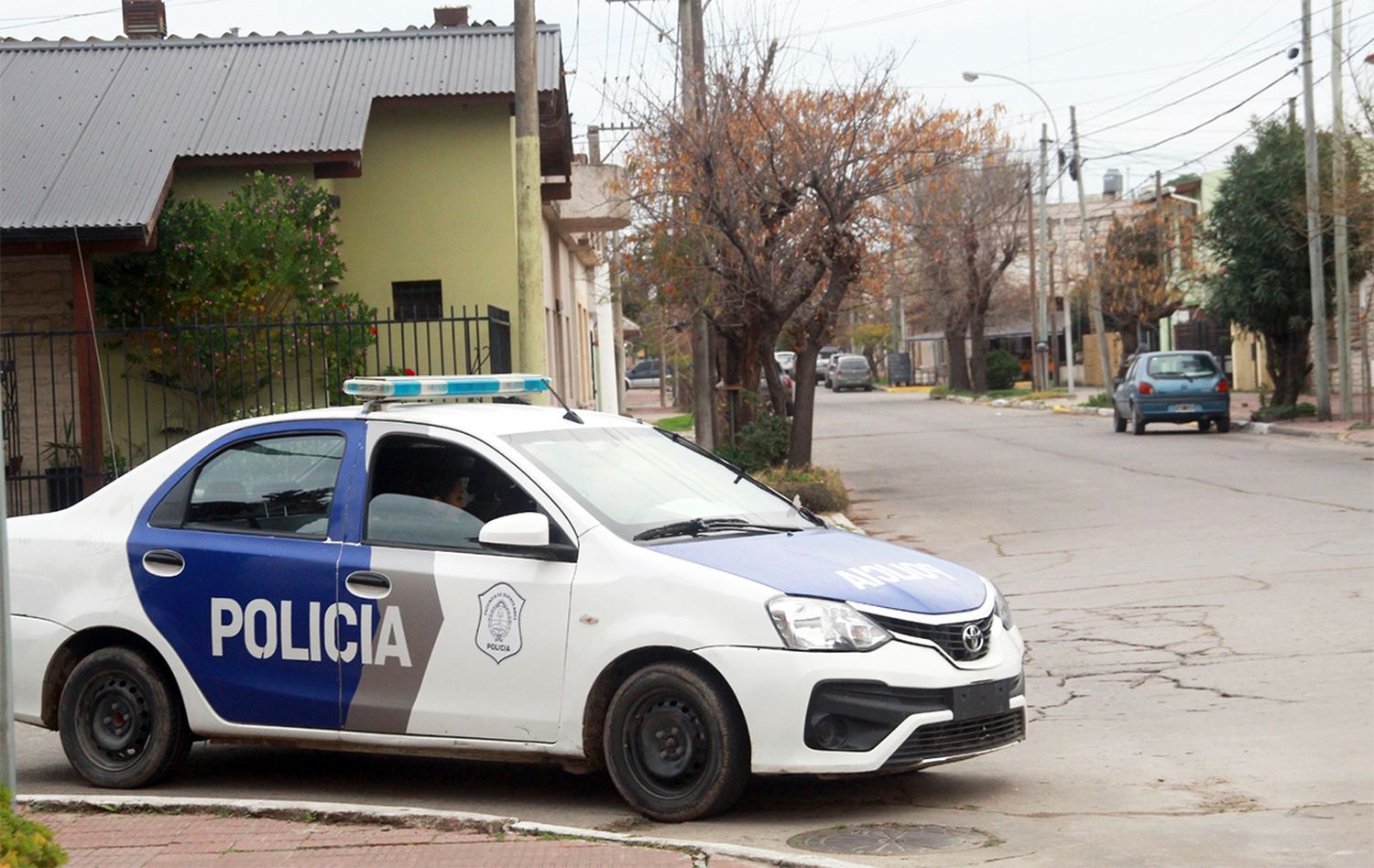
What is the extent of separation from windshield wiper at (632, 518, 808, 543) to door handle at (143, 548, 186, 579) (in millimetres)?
2061

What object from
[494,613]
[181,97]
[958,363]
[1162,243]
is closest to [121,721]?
[494,613]

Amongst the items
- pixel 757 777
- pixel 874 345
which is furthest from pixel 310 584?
pixel 874 345

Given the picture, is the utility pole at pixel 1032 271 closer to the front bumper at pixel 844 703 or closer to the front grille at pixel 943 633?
the front grille at pixel 943 633

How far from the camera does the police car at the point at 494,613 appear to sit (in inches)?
232

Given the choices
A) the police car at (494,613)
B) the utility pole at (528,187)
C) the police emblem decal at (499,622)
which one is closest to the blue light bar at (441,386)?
the police car at (494,613)

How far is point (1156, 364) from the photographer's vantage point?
1188 inches

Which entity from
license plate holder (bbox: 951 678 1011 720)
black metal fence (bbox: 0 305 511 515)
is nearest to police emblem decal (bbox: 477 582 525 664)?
license plate holder (bbox: 951 678 1011 720)

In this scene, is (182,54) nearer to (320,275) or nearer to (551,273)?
(320,275)

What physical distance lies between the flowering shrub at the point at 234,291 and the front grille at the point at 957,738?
10547 millimetres

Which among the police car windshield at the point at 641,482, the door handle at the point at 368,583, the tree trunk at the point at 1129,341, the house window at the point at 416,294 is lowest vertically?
the door handle at the point at 368,583

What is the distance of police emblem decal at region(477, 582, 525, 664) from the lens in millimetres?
6266

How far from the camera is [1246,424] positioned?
31.1 m

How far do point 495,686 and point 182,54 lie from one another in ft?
51.5

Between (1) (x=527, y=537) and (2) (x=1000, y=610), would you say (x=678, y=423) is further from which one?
(1) (x=527, y=537)
